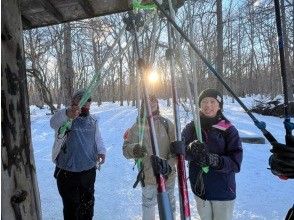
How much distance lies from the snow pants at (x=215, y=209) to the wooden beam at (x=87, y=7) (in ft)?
5.45

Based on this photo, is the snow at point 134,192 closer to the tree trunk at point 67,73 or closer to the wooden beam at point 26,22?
the wooden beam at point 26,22

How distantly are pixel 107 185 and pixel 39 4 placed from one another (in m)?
4.31

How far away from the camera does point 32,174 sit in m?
2.06

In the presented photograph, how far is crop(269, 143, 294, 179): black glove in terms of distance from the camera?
1638 mm

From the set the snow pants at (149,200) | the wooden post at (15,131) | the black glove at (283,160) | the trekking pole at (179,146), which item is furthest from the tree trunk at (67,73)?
the black glove at (283,160)

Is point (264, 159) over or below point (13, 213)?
below

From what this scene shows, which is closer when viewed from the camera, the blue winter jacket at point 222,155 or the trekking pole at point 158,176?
the trekking pole at point 158,176

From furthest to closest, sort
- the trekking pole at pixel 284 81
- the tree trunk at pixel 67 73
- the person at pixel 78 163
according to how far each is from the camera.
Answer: the tree trunk at pixel 67 73 → the person at pixel 78 163 → the trekking pole at pixel 284 81

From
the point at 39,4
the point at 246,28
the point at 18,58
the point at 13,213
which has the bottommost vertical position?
the point at 13,213

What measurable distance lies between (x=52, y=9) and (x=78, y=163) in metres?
1.70

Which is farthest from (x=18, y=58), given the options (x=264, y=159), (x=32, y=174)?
(x=264, y=159)

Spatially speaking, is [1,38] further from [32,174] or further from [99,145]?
[99,145]

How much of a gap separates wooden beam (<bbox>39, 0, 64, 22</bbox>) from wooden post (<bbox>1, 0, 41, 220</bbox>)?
23.6 inches

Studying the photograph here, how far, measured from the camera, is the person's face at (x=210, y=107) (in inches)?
132
